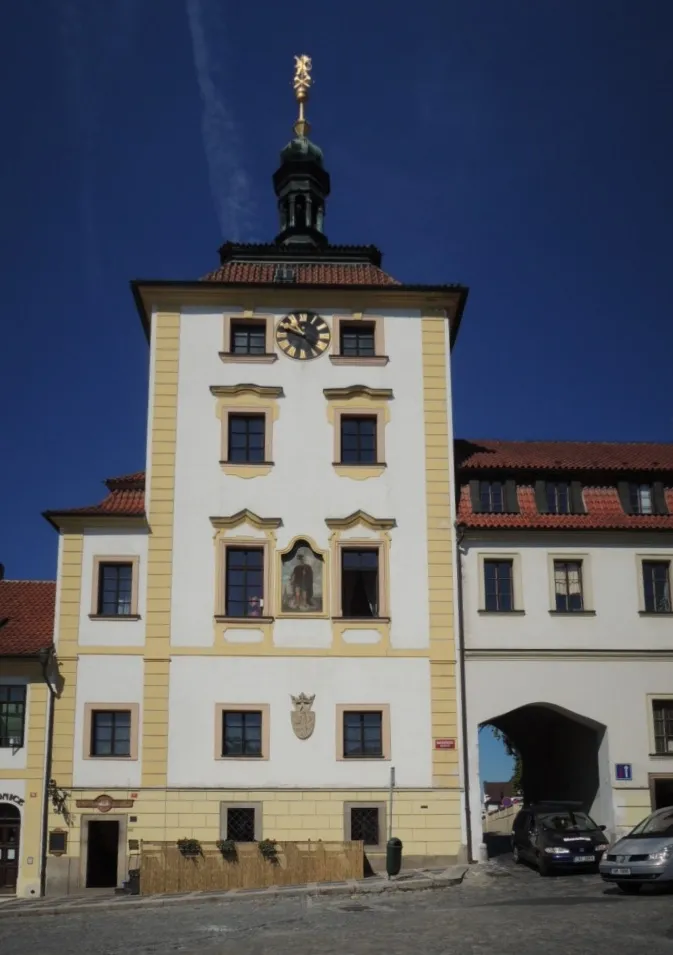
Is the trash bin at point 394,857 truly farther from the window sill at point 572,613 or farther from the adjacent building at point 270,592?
the window sill at point 572,613

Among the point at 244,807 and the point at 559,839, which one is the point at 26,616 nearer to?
the point at 244,807

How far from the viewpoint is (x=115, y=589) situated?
3300 cm

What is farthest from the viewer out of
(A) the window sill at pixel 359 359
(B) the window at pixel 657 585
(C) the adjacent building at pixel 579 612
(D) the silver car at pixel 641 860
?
(A) the window sill at pixel 359 359

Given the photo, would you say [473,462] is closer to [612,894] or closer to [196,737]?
[196,737]

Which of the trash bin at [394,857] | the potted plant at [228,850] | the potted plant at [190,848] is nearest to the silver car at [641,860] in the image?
the trash bin at [394,857]

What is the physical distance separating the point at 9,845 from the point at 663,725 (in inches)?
719

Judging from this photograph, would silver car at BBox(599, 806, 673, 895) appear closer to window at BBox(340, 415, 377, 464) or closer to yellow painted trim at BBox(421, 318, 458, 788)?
yellow painted trim at BBox(421, 318, 458, 788)

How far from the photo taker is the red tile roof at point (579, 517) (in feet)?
111

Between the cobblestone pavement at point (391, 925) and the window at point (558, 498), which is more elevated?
the window at point (558, 498)

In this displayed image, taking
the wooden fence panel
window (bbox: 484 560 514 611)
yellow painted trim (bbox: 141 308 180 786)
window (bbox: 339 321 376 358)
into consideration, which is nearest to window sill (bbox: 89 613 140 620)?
yellow painted trim (bbox: 141 308 180 786)

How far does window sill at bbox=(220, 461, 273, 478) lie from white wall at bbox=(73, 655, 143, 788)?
6.02 meters

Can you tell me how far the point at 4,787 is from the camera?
31.1 m

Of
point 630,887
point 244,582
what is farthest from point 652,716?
point 244,582

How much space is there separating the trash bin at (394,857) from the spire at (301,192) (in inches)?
832
